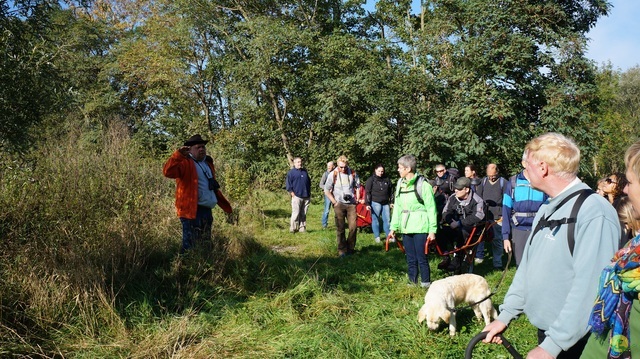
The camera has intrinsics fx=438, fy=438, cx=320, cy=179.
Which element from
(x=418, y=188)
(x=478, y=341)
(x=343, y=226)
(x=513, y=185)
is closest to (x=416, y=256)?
(x=418, y=188)

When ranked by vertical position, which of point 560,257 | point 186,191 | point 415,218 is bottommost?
point 415,218

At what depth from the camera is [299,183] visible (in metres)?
10.7

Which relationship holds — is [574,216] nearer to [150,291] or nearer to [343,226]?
[150,291]

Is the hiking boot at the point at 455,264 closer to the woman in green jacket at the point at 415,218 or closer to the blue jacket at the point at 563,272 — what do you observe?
the woman in green jacket at the point at 415,218

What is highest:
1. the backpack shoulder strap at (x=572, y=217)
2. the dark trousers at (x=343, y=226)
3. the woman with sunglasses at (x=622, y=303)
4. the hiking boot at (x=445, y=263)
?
the backpack shoulder strap at (x=572, y=217)

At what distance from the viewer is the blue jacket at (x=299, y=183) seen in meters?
10.7

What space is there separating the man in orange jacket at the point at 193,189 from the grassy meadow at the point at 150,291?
298 mm

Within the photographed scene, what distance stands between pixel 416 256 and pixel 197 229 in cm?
298

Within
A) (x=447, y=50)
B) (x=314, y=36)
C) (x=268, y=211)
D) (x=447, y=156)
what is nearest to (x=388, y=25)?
(x=314, y=36)

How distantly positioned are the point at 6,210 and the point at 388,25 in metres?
22.7

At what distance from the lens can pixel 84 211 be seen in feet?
17.6

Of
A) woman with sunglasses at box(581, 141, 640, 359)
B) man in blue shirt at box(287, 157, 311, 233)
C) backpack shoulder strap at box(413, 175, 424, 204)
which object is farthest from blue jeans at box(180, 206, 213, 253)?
woman with sunglasses at box(581, 141, 640, 359)

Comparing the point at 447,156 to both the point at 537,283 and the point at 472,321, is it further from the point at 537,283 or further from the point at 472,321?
the point at 537,283

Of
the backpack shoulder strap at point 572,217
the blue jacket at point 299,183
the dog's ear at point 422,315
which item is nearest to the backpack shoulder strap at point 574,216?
the backpack shoulder strap at point 572,217
